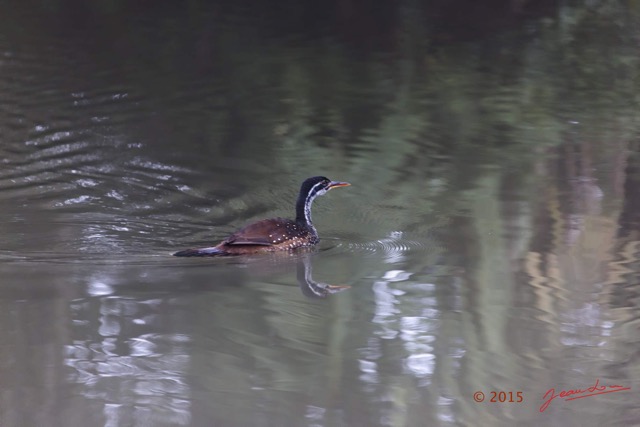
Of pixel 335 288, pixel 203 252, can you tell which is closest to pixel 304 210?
pixel 203 252

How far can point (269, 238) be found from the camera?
774cm

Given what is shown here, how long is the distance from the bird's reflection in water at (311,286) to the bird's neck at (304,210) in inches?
35.7

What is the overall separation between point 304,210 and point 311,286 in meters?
1.66

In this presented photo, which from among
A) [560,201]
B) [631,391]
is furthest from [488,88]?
[631,391]

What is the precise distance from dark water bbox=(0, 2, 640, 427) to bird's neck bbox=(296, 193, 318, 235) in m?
0.25

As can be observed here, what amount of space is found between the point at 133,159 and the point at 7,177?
48.2 inches

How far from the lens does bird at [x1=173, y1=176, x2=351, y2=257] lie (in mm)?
7488

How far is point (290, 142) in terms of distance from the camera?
430 inches

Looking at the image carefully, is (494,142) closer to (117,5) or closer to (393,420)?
(393,420)

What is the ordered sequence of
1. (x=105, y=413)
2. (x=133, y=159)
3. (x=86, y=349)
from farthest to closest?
1. (x=133, y=159)
2. (x=86, y=349)
3. (x=105, y=413)

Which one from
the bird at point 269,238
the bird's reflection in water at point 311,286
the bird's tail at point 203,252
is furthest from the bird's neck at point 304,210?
the bird's tail at point 203,252
